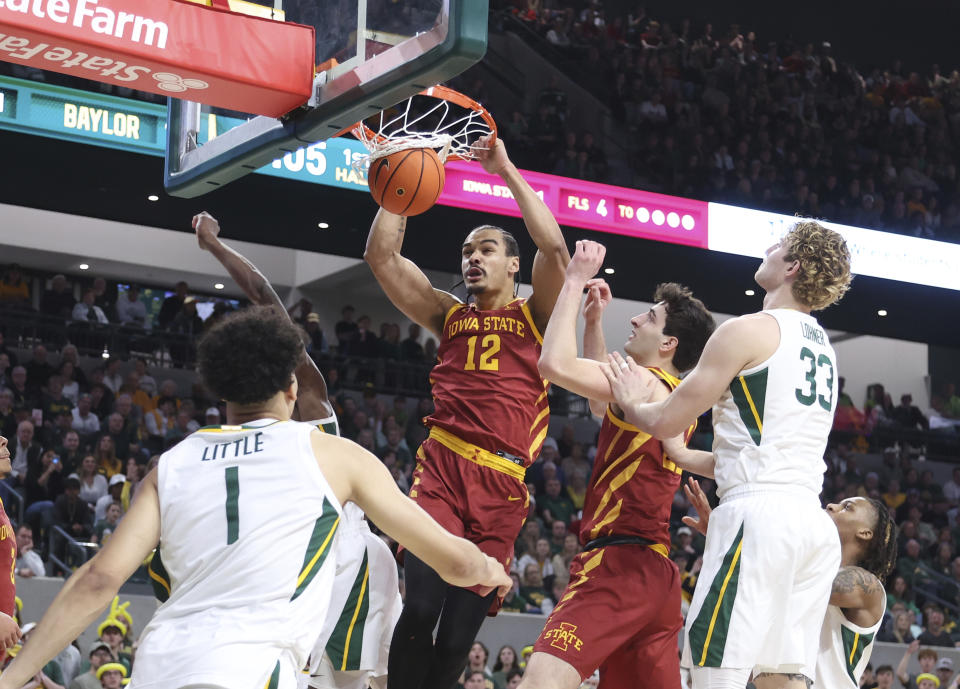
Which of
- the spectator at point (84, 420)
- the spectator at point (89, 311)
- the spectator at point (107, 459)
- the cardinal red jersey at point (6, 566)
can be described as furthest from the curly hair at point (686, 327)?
the spectator at point (89, 311)

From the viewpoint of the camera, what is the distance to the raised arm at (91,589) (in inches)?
111

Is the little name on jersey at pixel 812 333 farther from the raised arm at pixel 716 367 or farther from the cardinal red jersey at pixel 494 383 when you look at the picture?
the cardinal red jersey at pixel 494 383

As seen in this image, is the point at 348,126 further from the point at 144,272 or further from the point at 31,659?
the point at 144,272

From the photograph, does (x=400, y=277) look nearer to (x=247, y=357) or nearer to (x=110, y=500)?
(x=247, y=357)

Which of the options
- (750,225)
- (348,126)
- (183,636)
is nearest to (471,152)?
(348,126)

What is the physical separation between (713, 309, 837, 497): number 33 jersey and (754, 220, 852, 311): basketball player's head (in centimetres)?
15

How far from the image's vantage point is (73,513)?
1112cm

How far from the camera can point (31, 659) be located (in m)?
2.80

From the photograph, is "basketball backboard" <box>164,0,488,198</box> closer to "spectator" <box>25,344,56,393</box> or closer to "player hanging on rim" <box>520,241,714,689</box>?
"player hanging on rim" <box>520,241,714,689</box>

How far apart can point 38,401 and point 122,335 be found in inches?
103

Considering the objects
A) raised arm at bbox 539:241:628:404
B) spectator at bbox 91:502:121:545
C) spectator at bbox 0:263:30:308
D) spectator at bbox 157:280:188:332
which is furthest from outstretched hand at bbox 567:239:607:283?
spectator at bbox 0:263:30:308

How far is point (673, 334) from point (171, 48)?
2.34 metres

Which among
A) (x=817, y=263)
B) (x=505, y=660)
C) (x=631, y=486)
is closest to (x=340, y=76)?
(x=631, y=486)

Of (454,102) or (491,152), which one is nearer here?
(491,152)
